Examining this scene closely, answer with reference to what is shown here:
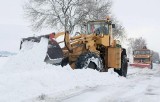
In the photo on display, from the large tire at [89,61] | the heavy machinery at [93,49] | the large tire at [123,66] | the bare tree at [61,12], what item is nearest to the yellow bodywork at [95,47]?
the heavy machinery at [93,49]

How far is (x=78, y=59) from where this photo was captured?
14781mm

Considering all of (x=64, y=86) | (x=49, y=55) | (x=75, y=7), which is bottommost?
(x=64, y=86)

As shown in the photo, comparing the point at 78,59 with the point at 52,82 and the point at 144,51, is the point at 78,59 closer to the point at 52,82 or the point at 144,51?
the point at 52,82

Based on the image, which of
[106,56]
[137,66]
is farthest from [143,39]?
[106,56]

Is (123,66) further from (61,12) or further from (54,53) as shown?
(61,12)

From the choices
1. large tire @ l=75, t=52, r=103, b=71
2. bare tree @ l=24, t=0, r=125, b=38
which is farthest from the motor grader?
bare tree @ l=24, t=0, r=125, b=38

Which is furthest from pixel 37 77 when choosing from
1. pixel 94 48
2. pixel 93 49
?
pixel 94 48

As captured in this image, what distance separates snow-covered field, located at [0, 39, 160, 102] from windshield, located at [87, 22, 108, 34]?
2466 mm

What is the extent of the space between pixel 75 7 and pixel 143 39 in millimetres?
55797

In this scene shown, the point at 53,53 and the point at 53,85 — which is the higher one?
the point at 53,53

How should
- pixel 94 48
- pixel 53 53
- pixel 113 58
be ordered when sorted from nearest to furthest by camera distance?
1. pixel 53 53
2. pixel 94 48
3. pixel 113 58

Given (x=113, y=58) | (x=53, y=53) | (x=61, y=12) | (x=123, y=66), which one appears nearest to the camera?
(x=53, y=53)

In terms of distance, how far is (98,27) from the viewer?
55.6ft

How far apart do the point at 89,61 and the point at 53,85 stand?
4.13 meters
